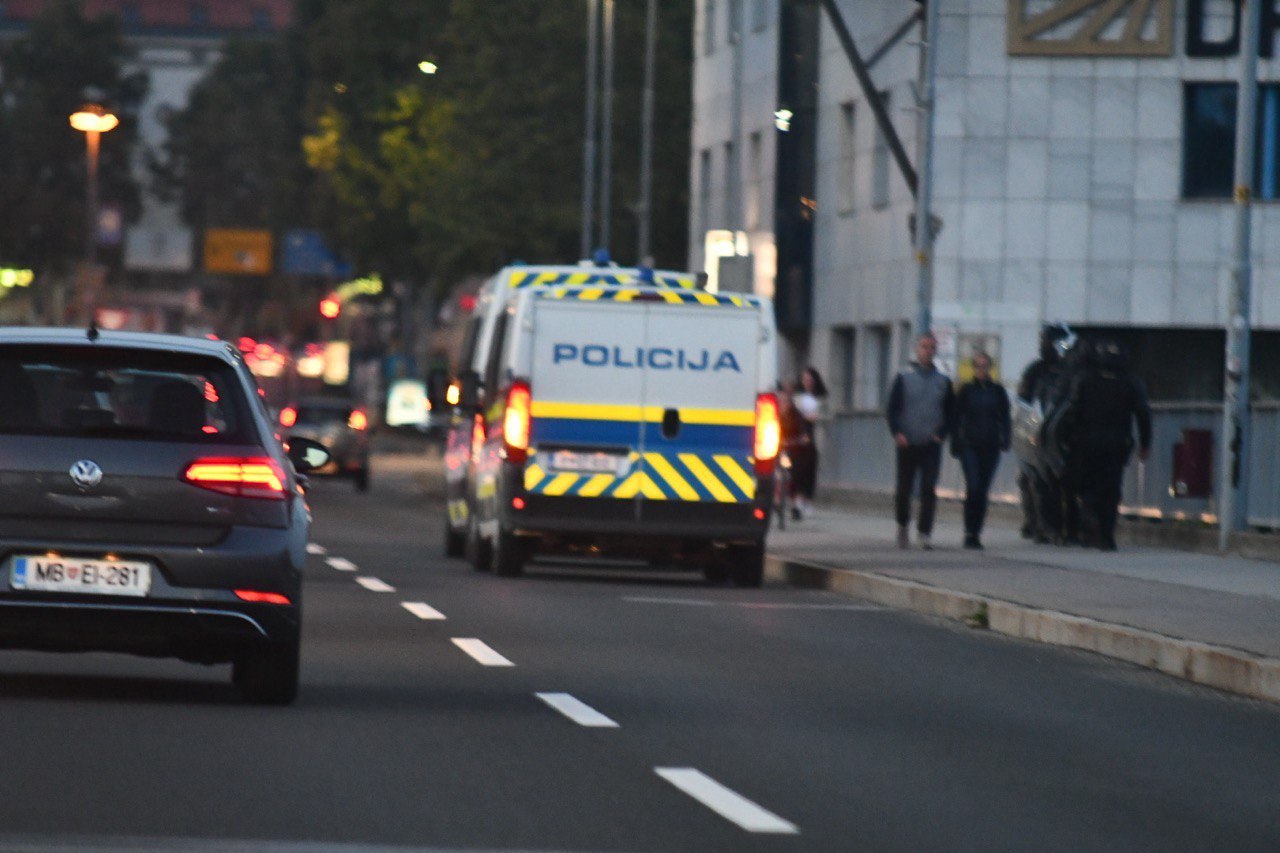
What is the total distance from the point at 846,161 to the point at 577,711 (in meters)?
35.5

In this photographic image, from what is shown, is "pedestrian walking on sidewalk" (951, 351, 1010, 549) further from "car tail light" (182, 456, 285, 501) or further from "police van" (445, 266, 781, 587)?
"car tail light" (182, 456, 285, 501)

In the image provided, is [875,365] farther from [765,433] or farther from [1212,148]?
[765,433]

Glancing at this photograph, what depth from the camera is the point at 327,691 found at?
1224 centimetres

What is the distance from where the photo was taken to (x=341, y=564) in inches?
920

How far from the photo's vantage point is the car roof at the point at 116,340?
11.2 meters

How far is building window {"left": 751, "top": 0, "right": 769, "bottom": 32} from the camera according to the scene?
50312 mm

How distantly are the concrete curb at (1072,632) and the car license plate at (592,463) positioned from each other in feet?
6.48

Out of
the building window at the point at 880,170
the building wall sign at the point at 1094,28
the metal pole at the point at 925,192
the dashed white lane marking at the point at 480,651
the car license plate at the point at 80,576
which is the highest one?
the building wall sign at the point at 1094,28

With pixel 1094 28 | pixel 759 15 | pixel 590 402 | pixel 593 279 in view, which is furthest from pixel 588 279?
pixel 759 15

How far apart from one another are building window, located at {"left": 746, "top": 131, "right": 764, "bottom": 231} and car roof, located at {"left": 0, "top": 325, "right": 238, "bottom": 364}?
131ft

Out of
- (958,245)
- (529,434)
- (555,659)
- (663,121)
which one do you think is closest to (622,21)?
(663,121)

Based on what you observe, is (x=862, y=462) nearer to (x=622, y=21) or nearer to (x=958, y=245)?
(x=958, y=245)

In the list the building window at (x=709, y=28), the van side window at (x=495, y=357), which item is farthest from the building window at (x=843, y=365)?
the van side window at (x=495, y=357)

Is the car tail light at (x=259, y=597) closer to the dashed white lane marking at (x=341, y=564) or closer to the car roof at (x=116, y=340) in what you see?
the car roof at (x=116, y=340)
